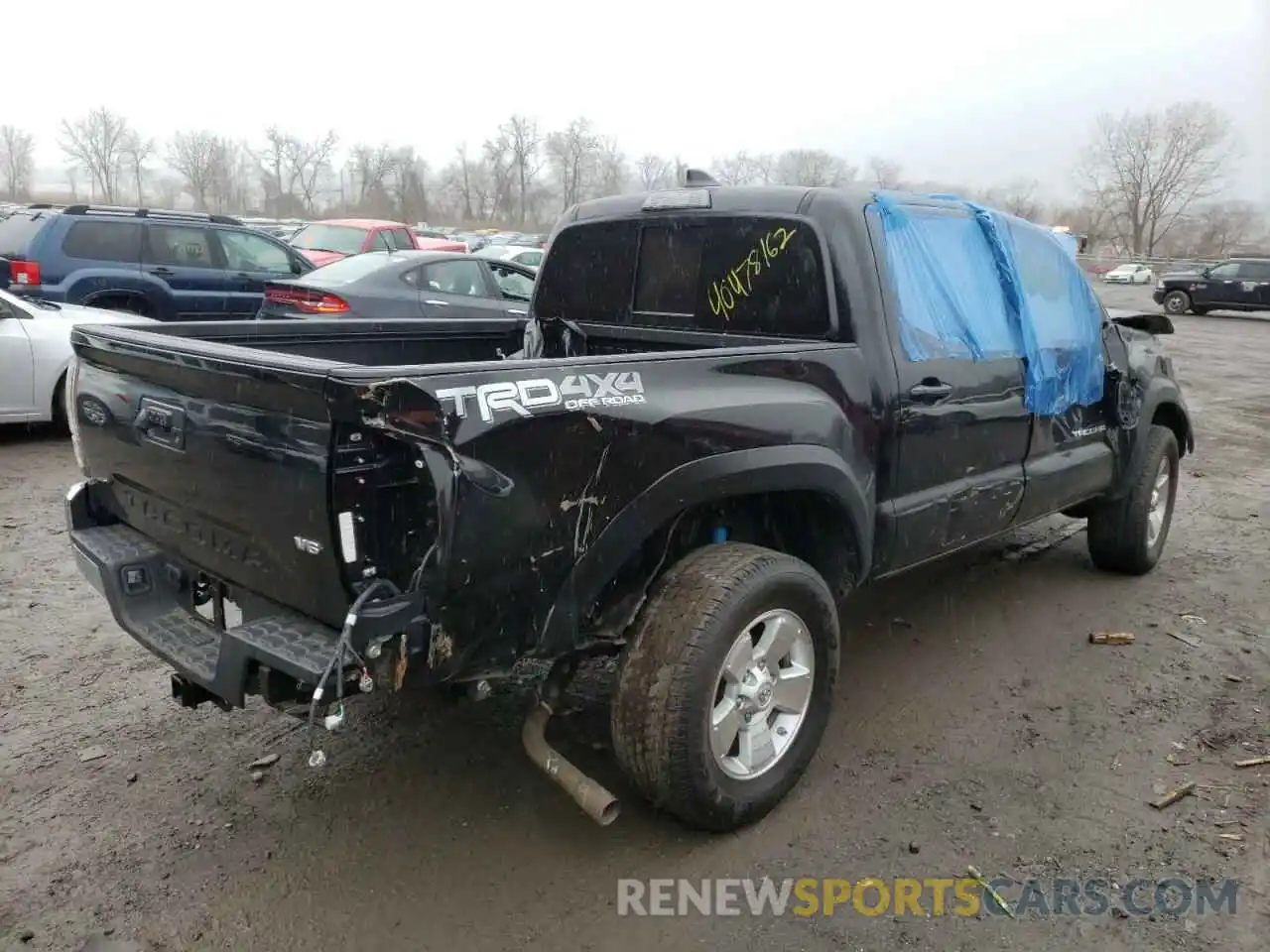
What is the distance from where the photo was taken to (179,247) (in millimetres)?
11023

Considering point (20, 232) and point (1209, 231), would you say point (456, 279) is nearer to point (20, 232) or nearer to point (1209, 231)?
point (20, 232)

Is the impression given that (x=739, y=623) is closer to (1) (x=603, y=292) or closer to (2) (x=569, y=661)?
(2) (x=569, y=661)

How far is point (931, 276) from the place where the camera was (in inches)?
151

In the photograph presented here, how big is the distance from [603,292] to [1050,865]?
9.09 ft

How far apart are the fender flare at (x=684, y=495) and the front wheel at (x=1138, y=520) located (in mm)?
2689

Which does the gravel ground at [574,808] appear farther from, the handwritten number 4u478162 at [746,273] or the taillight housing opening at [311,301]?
the taillight housing opening at [311,301]

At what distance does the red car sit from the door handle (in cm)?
1255

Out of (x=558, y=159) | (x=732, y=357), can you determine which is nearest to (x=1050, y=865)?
(x=732, y=357)

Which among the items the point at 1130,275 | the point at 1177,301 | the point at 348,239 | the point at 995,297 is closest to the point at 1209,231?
the point at 1130,275

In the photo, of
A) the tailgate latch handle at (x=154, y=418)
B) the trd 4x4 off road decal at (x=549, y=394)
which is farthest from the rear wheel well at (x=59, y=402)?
the trd 4x4 off road decal at (x=549, y=394)

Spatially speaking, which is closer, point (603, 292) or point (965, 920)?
point (965, 920)

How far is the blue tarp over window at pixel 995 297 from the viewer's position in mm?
3730

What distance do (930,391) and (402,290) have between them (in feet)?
22.7

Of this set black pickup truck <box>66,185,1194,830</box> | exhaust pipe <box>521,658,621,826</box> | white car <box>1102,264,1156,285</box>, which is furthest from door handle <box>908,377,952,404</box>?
white car <box>1102,264,1156,285</box>
